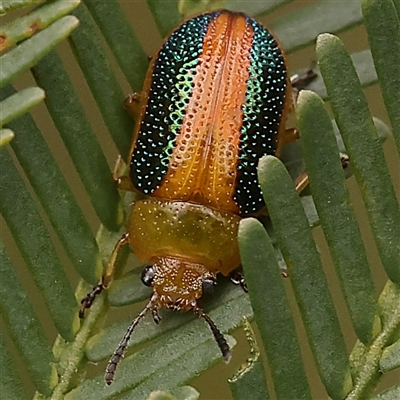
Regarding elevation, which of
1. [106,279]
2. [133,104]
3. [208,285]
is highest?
[133,104]

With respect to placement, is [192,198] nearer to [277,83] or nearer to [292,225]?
[277,83]

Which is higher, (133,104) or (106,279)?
(133,104)

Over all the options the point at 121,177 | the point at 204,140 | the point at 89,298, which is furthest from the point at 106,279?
the point at 204,140

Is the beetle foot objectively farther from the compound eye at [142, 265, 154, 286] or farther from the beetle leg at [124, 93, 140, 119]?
the beetle leg at [124, 93, 140, 119]

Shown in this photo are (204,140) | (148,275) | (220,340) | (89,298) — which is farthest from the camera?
(204,140)

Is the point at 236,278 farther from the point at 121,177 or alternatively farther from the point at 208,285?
the point at 121,177

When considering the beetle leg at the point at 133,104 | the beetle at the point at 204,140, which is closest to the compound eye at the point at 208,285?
the beetle at the point at 204,140
